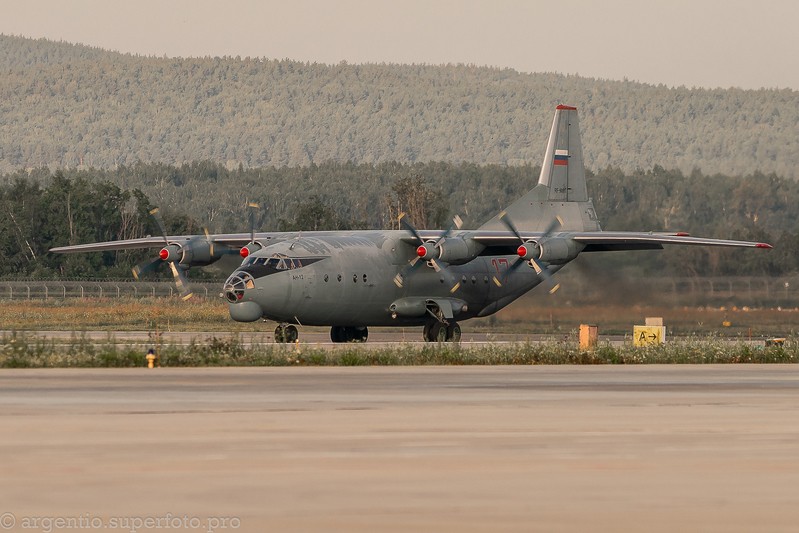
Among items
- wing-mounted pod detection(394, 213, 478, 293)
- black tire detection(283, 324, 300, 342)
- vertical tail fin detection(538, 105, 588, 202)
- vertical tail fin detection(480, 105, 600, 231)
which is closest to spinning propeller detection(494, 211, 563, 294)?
wing-mounted pod detection(394, 213, 478, 293)

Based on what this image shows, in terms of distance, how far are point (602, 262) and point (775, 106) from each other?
10.1 m

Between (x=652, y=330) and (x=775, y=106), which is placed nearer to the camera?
(x=652, y=330)

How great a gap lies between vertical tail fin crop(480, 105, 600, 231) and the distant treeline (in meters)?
1.13

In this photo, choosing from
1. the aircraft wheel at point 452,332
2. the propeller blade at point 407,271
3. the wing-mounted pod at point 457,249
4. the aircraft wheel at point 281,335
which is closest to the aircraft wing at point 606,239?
the wing-mounted pod at point 457,249

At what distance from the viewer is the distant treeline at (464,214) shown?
48812 mm

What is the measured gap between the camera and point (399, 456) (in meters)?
15.7

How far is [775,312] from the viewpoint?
51.5 metres

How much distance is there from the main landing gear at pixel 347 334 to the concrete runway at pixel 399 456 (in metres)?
23.5

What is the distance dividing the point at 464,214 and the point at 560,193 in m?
70.3

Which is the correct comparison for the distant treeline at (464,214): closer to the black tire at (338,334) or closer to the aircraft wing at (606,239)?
the aircraft wing at (606,239)

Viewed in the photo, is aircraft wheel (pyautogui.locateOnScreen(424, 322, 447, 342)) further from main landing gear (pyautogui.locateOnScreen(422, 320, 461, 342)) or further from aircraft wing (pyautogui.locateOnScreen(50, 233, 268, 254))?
aircraft wing (pyautogui.locateOnScreen(50, 233, 268, 254))

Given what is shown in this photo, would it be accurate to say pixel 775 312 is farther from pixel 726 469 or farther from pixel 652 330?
pixel 726 469

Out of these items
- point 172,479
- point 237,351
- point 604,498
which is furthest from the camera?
point 237,351

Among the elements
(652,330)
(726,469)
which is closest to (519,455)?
(726,469)
